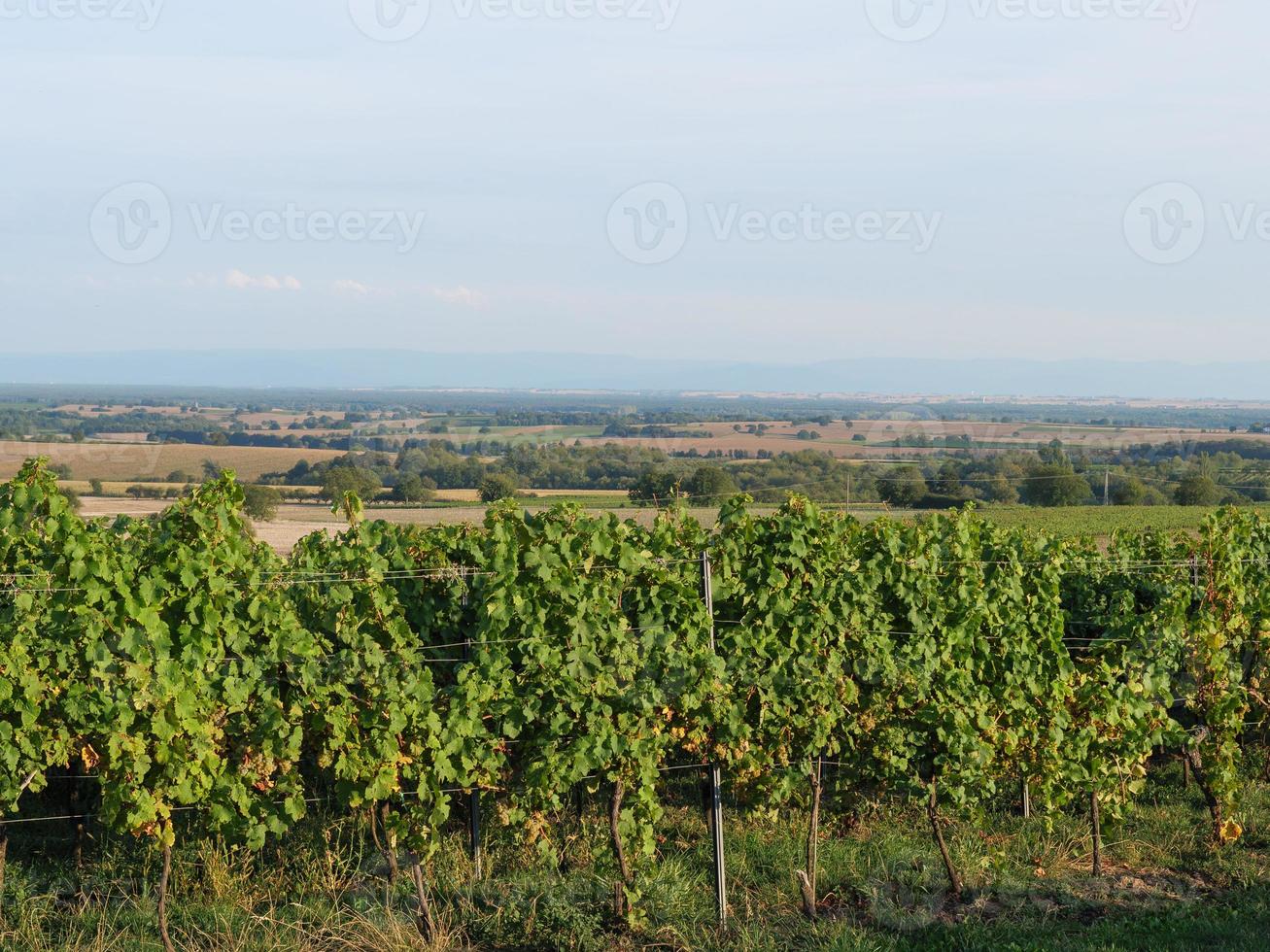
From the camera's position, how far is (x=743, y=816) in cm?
890

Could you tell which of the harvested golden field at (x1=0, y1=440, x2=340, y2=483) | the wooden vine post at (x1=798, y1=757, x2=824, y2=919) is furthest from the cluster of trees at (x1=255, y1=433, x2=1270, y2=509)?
the wooden vine post at (x1=798, y1=757, x2=824, y2=919)

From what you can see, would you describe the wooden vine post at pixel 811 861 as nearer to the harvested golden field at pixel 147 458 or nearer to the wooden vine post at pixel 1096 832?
the wooden vine post at pixel 1096 832

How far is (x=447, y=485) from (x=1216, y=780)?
3848cm

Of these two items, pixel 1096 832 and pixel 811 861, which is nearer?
pixel 811 861

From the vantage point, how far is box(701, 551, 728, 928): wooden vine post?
737 centimetres

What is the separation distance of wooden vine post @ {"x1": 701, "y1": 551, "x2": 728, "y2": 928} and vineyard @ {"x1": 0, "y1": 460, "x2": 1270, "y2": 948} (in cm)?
2

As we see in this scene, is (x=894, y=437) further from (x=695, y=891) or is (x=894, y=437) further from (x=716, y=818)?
(x=716, y=818)

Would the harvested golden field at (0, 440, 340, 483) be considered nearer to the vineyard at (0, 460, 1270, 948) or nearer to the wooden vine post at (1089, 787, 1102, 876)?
the vineyard at (0, 460, 1270, 948)

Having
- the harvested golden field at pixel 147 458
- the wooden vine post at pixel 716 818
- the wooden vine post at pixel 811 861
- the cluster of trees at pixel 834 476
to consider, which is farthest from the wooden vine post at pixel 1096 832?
the harvested golden field at pixel 147 458

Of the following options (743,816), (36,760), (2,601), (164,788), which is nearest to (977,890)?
(743,816)

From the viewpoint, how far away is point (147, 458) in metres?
54.2

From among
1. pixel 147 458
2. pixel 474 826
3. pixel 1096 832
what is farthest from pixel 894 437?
pixel 474 826

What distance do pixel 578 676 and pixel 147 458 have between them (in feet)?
172

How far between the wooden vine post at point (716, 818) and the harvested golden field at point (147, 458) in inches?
1575
